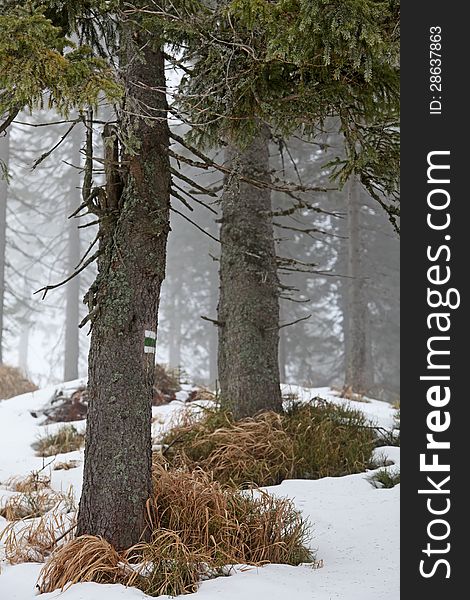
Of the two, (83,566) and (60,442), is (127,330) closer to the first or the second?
(83,566)

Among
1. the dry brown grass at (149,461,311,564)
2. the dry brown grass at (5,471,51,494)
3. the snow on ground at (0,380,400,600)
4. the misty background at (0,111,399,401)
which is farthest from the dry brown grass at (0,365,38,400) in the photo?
the dry brown grass at (149,461,311,564)

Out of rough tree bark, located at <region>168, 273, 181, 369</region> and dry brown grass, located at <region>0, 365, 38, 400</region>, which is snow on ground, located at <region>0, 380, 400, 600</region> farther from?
rough tree bark, located at <region>168, 273, 181, 369</region>

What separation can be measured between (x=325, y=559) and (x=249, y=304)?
8.65 ft

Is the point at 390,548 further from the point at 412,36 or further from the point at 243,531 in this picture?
the point at 412,36

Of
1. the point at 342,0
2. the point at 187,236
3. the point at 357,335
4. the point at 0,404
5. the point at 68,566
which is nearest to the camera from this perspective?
the point at 342,0

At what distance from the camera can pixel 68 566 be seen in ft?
10.6

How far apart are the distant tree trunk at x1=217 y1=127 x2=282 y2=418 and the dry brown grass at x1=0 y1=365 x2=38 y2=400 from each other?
6251 millimetres

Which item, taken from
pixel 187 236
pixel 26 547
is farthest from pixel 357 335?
pixel 187 236

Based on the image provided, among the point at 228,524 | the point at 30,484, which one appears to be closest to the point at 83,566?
the point at 228,524

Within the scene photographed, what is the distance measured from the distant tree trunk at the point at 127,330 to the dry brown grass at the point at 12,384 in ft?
26.1

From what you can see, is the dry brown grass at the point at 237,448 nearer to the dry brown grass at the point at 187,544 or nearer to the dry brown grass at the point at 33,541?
the dry brown grass at the point at 187,544

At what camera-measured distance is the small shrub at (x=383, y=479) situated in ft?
15.8

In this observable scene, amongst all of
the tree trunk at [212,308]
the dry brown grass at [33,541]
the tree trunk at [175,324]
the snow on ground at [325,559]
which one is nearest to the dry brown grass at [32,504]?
the snow on ground at [325,559]

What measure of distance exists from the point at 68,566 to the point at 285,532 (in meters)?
1.21
